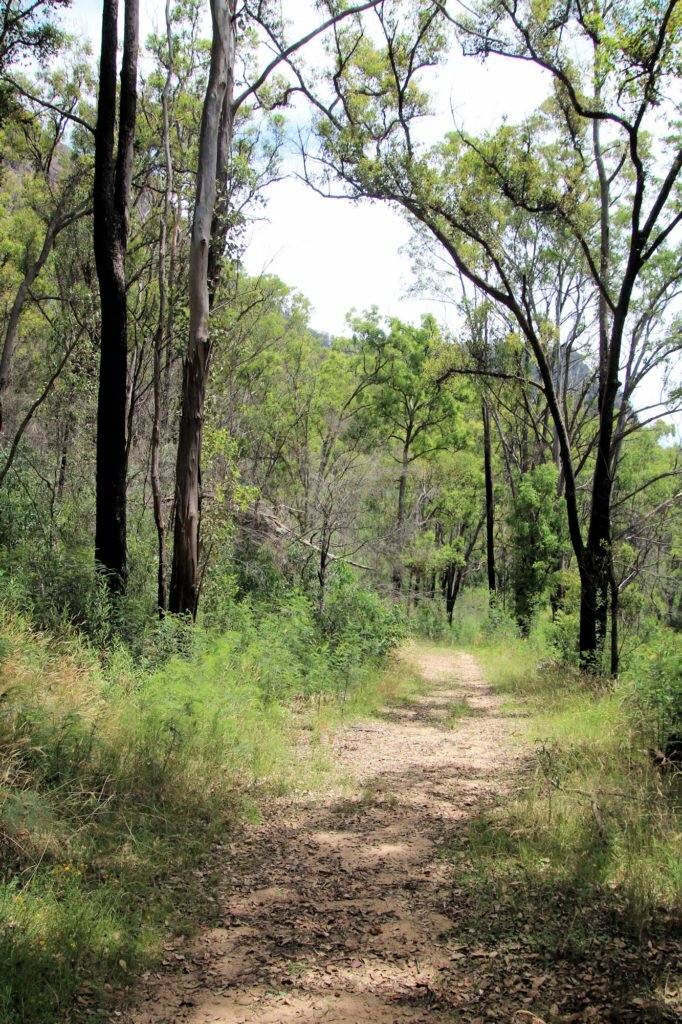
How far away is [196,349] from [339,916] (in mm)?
6671

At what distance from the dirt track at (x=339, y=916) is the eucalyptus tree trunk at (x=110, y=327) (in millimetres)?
3997

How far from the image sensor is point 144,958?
3111 mm

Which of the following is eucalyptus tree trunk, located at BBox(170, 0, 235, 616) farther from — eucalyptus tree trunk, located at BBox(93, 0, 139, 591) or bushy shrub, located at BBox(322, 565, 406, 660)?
bushy shrub, located at BBox(322, 565, 406, 660)

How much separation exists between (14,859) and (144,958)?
34.5 inches

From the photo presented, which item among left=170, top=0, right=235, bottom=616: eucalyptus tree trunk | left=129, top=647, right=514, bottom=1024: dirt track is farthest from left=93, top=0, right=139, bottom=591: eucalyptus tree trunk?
left=129, top=647, right=514, bottom=1024: dirt track

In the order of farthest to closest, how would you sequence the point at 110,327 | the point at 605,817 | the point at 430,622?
the point at 430,622 < the point at 110,327 < the point at 605,817

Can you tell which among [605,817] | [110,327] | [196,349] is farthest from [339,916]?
[110,327]

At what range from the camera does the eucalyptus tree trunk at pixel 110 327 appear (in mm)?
8258

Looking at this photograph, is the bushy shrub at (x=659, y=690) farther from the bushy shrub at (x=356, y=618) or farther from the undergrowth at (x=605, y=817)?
the bushy shrub at (x=356, y=618)

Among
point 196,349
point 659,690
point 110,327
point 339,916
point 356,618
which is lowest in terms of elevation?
point 339,916

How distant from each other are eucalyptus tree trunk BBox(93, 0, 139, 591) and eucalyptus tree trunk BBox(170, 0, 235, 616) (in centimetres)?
70

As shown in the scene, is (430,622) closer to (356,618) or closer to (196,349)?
(356,618)

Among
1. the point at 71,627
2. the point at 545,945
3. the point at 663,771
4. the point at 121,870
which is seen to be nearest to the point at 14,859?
the point at 121,870

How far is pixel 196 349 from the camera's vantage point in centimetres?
848
